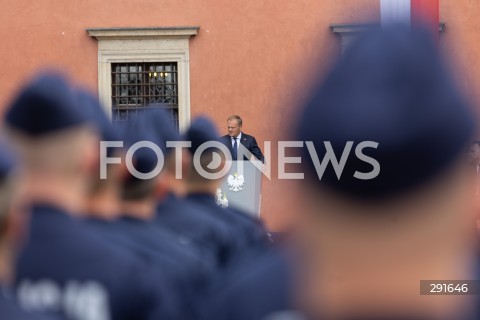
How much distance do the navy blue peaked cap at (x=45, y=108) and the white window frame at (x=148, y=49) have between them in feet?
53.1

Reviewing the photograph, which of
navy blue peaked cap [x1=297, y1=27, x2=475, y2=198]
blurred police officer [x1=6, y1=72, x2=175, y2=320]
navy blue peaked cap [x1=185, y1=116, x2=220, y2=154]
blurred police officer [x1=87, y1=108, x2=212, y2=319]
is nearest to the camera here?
navy blue peaked cap [x1=297, y1=27, x2=475, y2=198]

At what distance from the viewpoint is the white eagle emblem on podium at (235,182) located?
13219mm

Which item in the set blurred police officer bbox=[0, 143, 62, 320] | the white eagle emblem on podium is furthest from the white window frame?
blurred police officer bbox=[0, 143, 62, 320]

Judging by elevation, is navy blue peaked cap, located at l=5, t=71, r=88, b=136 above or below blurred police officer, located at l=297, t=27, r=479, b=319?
above

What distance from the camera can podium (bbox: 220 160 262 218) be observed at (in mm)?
13180

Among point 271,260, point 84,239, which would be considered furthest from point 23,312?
point 84,239

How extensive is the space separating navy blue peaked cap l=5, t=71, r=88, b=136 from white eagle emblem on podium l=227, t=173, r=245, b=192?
33.0 feet

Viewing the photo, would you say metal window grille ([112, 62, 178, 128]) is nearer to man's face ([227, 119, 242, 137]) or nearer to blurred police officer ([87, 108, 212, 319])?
man's face ([227, 119, 242, 137])

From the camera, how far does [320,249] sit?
1.40 metres

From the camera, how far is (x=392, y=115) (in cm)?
135

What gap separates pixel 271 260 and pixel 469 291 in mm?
306

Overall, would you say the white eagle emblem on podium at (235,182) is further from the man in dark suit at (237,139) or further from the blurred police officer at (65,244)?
the blurred police officer at (65,244)

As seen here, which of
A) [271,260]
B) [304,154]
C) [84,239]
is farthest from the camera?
[84,239]

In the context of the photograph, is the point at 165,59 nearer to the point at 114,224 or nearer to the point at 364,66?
the point at 114,224
